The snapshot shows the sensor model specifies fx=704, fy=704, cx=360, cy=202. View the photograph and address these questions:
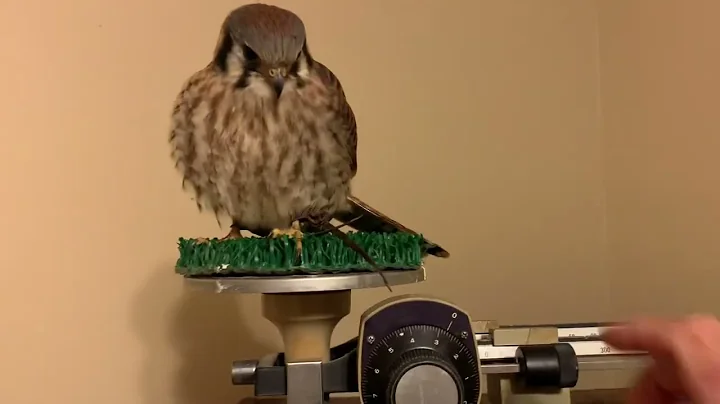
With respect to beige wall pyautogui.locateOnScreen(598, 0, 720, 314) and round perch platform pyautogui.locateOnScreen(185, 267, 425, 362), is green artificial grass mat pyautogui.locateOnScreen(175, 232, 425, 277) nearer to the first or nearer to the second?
round perch platform pyautogui.locateOnScreen(185, 267, 425, 362)

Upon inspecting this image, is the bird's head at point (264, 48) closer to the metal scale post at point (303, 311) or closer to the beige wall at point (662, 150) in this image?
the metal scale post at point (303, 311)

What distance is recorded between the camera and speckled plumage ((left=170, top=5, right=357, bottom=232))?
2.22 ft

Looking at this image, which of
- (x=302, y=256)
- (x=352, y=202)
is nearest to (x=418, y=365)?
(x=302, y=256)

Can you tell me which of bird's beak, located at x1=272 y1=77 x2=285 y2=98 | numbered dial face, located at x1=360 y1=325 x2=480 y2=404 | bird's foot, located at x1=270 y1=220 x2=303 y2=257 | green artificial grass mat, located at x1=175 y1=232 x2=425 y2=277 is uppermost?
bird's beak, located at x1=272 y1=77 x2=285 y2=98

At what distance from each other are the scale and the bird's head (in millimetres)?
195

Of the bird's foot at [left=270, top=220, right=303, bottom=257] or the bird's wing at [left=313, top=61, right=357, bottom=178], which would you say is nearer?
the bird's foot at [left=270, top=220, right=303, bottom=257]

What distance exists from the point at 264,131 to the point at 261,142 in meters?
0.01

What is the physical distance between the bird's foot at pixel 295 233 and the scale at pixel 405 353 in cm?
3

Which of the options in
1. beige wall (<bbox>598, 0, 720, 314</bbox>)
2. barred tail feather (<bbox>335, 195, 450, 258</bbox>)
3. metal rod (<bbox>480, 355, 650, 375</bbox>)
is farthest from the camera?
beige wall (<bbox>598, 0, 720, 314</bbox>)

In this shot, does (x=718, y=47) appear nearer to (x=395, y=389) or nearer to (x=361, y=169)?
(x=361, y=169)

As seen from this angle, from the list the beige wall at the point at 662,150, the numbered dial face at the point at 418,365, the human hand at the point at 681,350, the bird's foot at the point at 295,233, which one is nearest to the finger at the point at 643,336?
the human hand at the point at 681,350

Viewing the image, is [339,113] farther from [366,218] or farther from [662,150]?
[662,150]

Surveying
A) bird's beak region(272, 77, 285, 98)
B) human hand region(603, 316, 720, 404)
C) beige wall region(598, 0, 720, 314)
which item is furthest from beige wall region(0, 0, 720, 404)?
human hand region(603, 316, 720, 404)

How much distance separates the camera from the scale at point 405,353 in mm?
555
